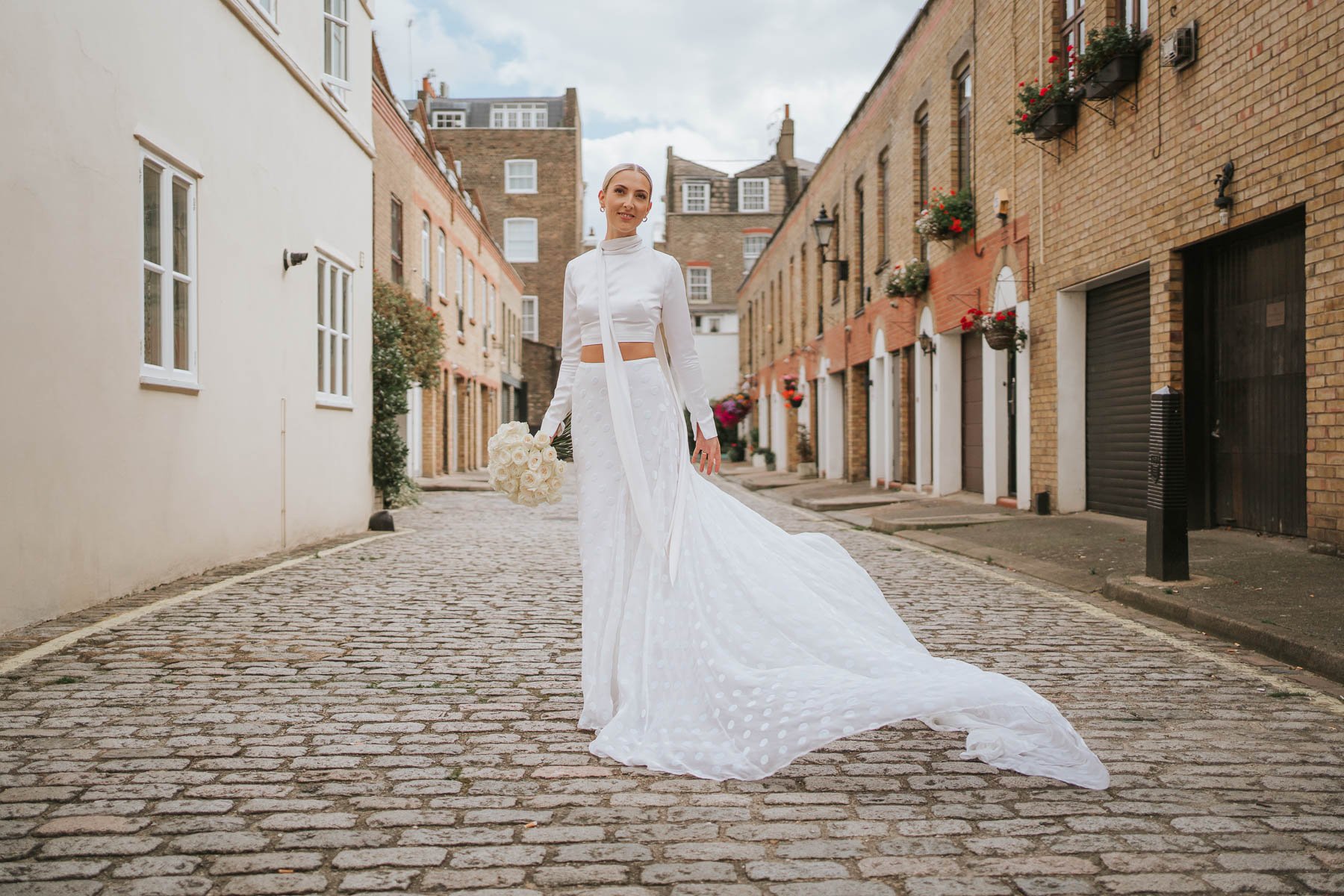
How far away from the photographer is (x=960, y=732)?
4062 mm

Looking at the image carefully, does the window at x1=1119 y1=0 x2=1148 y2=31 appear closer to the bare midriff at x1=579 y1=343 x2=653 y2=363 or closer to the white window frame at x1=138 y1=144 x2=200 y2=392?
the bare midriff at x1=579 y1=343 x2=653 y2=363

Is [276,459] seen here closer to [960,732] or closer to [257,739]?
[257,739]

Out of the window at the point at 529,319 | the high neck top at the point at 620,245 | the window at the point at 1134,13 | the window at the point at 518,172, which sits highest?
the window at the point at 518,172

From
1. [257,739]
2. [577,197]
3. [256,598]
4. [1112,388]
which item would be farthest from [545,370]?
[257,739]

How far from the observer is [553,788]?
3.44 m

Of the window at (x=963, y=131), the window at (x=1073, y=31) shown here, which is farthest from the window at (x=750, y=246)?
the window at (x=1073, y=31)

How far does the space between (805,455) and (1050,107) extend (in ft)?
58.6

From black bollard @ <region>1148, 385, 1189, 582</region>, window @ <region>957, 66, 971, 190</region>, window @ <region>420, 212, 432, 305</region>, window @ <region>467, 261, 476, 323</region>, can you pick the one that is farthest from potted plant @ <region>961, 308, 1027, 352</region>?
window @ <region>467, 261, 476, 323</region>

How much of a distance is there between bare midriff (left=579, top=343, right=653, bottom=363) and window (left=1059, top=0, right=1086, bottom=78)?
893 cm

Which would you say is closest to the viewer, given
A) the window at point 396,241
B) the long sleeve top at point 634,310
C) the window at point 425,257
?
the long sleeve top at point 634,310

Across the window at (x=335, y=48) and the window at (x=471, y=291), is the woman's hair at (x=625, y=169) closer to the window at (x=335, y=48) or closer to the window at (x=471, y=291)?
the window at (x=335, y=48)

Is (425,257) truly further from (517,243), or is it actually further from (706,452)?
(517,243)

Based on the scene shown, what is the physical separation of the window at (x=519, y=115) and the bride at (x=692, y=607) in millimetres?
53341

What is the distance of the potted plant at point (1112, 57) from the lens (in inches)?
400
